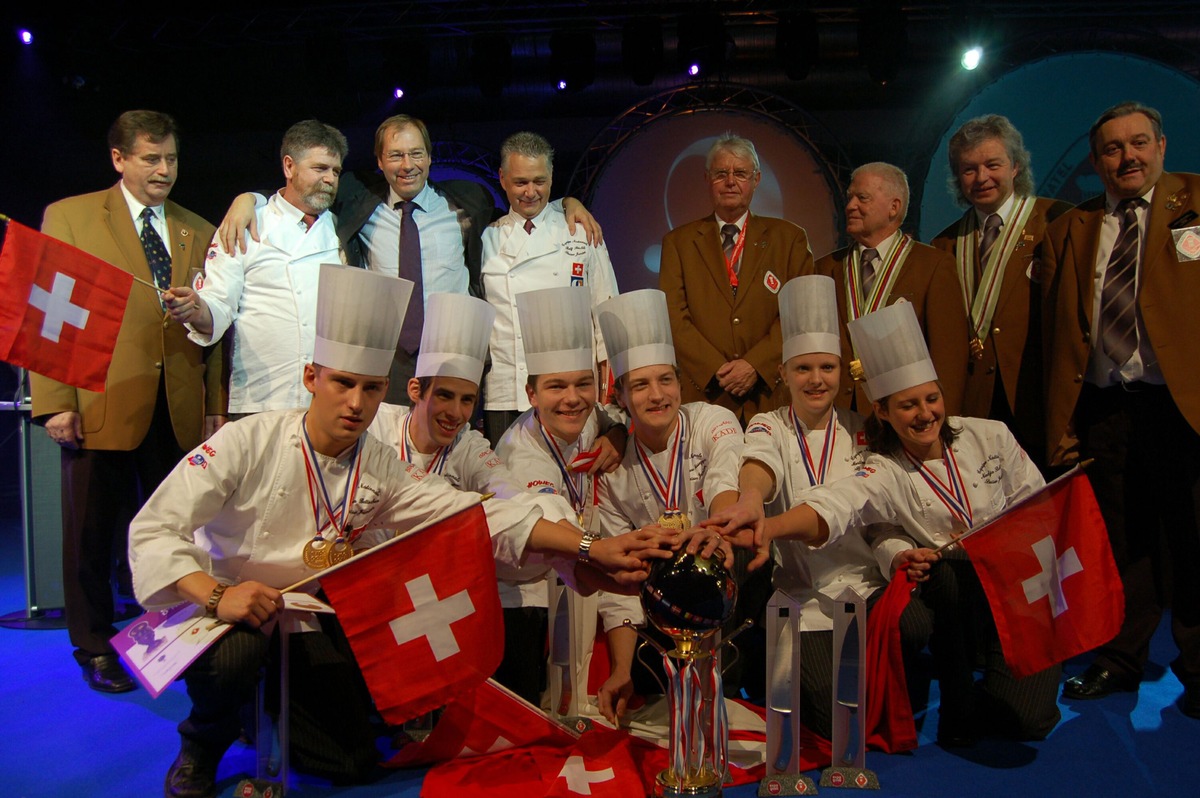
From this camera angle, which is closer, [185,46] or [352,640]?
[352,640]

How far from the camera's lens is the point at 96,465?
11.8 feet

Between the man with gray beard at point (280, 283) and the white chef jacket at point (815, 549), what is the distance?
1.97 metres

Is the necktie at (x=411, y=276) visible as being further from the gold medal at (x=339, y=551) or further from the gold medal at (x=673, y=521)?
the gold medal at (x=673, y=521)

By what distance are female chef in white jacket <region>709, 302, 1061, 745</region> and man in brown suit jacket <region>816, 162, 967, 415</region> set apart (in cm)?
56

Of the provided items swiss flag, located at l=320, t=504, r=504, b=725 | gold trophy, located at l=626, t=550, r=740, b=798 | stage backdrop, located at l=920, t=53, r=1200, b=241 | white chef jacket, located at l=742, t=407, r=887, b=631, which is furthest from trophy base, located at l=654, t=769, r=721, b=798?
stage backdrop, located at l=920, t=53, r=1200, b=241

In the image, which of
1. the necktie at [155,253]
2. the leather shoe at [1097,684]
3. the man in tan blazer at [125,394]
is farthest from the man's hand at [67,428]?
the leather shoe at [1097,684]

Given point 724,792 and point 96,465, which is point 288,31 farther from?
point 724,792

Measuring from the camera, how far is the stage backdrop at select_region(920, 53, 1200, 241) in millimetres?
5578

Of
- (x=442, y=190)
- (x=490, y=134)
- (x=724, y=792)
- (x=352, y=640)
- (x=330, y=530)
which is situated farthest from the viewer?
(x=490, y=134)

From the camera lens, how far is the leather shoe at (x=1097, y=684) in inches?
129

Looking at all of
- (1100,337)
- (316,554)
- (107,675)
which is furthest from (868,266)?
(107,675)

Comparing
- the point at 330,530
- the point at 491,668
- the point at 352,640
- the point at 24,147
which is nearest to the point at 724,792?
the point at 491,668

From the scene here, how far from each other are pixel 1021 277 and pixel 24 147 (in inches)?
283

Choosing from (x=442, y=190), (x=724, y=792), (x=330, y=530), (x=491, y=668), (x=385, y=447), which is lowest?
(x=724, y=792)
